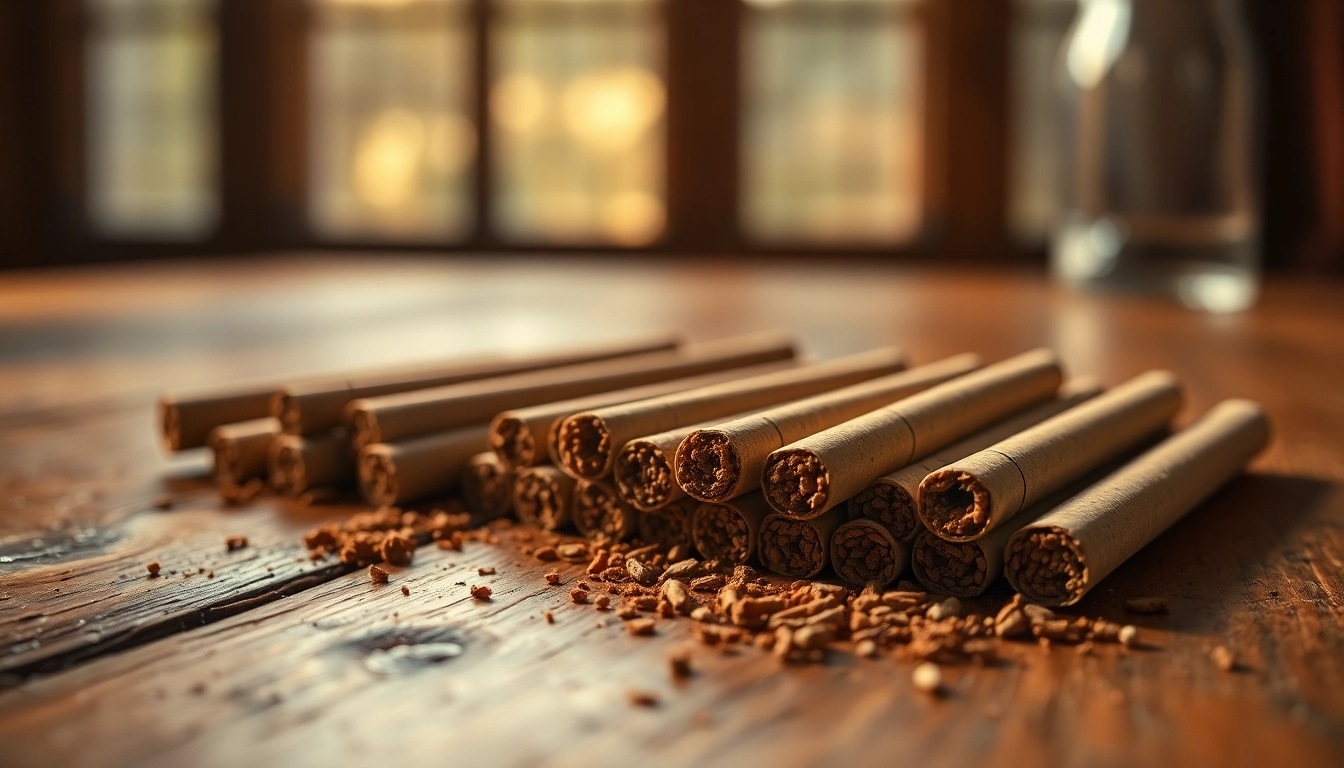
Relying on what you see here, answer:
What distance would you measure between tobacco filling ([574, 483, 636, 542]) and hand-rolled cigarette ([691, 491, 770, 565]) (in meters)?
0.06

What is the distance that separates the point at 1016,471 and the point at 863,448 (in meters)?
0.10

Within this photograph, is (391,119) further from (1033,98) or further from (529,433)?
(529,433)

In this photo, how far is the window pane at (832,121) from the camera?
614 cm

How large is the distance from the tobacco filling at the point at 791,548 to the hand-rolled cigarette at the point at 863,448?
29 mm

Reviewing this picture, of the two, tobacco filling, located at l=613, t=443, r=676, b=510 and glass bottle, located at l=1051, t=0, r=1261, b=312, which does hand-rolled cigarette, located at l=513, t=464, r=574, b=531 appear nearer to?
tobacco filling, located at l=613, t=443, r=676, b=510

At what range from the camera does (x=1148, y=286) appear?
3.21 meters

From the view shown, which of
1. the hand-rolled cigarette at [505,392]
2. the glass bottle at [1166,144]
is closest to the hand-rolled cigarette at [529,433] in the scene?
the hand-rolled cigarette at [505,392]

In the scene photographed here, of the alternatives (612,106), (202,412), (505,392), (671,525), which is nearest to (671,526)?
(671,525)

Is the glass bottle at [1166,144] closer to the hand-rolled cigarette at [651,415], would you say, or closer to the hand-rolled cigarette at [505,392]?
the hand-rolled cigarette at [505,392]

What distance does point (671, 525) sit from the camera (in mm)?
927

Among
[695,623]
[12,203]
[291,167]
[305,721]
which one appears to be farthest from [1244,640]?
[12,203]

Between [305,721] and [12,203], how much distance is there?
25.6 feet

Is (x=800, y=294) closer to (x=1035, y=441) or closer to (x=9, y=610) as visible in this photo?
(x=1035, y=441)

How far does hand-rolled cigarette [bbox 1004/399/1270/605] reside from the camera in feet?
2.59
